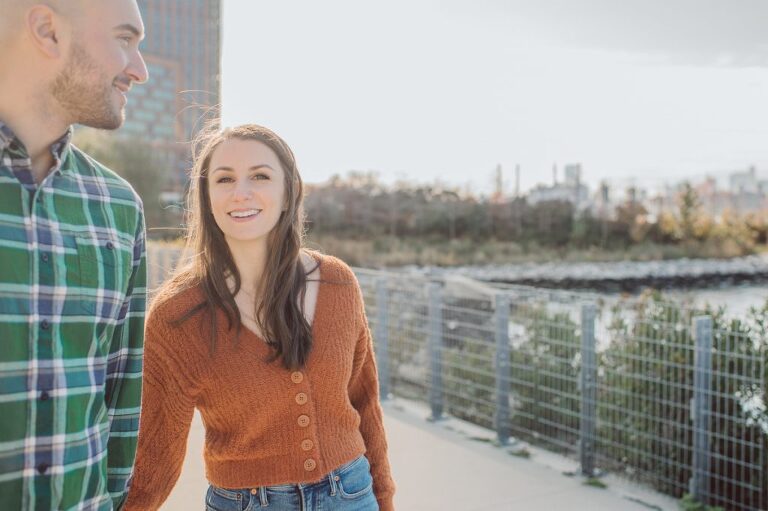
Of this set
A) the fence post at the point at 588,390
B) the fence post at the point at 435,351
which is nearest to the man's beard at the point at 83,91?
the fence post at the point at 588,390

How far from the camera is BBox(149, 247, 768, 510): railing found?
12.3 feet

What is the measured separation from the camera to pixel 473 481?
162 inches

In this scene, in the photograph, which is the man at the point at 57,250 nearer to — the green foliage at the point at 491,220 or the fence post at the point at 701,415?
the fence post at the point at 701,415

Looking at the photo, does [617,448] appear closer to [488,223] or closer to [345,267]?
[345,267]

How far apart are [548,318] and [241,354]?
336 centimetres

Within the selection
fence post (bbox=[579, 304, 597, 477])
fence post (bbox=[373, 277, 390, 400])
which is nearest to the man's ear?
fence post (bbox=[579, 304, 597, 477])

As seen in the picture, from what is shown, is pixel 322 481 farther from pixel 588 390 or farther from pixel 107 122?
pixel 588 390

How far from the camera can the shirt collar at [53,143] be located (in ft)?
4.20

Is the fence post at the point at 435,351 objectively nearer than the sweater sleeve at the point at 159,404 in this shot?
No

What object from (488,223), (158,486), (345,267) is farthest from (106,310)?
(488,223)

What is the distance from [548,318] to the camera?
4.88 m

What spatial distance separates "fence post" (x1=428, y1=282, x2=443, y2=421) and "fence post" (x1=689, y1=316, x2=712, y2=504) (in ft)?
6.13

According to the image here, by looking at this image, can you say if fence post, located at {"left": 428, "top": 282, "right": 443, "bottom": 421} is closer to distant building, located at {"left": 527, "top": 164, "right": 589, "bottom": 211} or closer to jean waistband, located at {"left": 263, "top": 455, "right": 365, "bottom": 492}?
jean waistband, located at {"left": 263, "top": 455, "right": 365, "bottom": 492}

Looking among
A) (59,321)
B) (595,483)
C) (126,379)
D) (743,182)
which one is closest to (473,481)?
(595,483)
